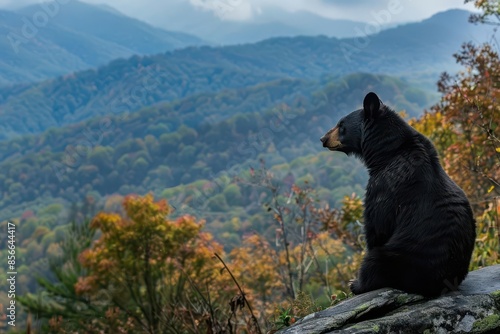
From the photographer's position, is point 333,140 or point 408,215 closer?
point 408,215

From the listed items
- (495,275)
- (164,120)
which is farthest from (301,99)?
(495,275)

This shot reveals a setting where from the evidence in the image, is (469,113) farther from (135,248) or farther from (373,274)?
(135,248)

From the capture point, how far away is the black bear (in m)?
2.96

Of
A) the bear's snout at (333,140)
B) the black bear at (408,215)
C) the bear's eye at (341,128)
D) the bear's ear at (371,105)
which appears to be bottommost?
the black bear at (408,215)

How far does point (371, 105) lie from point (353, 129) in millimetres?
225

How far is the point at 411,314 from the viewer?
273 centimetres

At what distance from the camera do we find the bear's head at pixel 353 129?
3.52 metres

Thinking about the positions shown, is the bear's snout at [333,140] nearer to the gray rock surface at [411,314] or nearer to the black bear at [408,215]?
the black bear at [408,215]

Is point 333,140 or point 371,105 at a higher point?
point 371,105

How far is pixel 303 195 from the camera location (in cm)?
1018

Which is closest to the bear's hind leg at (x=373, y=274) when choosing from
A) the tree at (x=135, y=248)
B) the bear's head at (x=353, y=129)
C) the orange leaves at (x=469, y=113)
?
the bear's head at (x=353, y=129)

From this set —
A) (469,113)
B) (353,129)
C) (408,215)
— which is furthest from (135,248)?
(408,215)

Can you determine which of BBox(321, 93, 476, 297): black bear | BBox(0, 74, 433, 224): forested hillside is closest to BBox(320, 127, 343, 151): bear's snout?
BBox(321, 93, 476, 297): black bear

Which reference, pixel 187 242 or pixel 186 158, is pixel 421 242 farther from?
pixel 186 158
